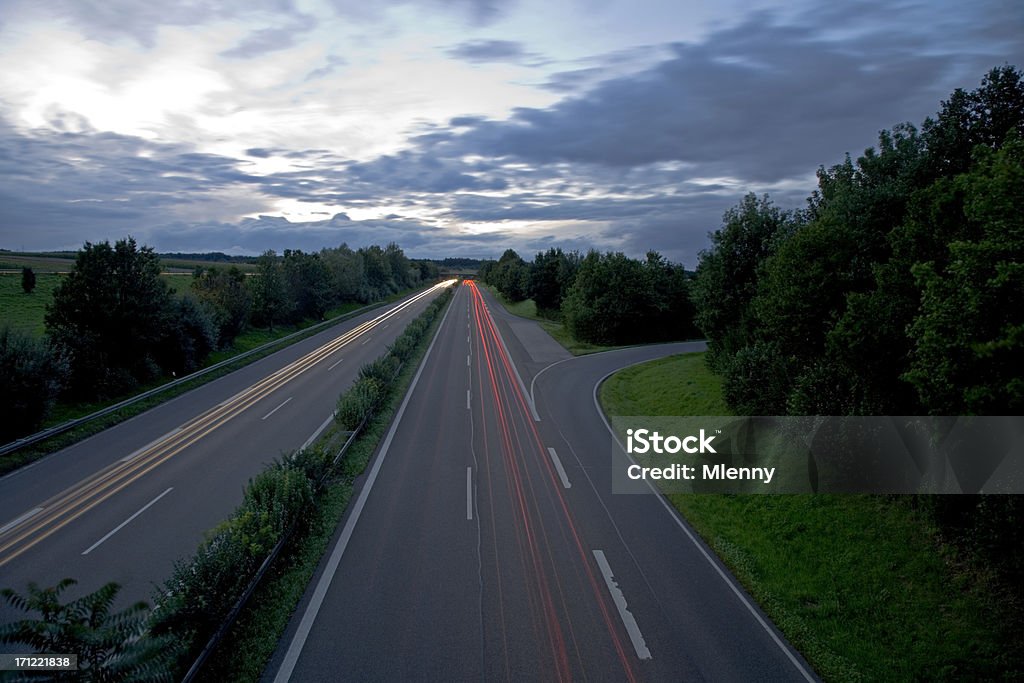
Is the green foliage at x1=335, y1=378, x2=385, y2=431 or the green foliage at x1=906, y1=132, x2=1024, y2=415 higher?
the green foliage at x1=906, y1=132, x2=1024, y2=415

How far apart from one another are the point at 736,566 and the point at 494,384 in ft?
74.4

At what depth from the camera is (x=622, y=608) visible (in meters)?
11.5

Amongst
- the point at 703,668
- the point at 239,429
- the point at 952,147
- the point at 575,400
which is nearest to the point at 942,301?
→ the point at 703,668

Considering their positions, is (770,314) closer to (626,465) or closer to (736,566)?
(626,465)

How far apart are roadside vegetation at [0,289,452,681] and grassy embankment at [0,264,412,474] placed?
1095cm

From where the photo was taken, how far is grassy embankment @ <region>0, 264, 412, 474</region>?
21797 mm

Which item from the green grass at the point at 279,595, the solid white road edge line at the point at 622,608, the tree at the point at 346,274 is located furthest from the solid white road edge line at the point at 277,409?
the tree at the point at 346,274

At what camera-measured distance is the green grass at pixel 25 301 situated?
43.8m

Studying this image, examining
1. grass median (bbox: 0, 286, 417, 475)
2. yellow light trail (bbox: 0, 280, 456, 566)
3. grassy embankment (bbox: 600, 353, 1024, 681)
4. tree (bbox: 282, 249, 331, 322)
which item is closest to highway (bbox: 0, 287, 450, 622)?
yellow light trail (bbox: 0, 280, 456, 566)

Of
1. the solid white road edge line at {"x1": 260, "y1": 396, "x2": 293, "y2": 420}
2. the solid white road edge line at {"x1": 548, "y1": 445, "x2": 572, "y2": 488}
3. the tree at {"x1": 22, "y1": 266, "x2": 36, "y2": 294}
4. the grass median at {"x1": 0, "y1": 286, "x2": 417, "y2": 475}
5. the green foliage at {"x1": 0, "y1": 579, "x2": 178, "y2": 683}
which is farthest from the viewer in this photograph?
the tree at {"x1": 22, "y1": 266, "x2": 36, "y2": 294}

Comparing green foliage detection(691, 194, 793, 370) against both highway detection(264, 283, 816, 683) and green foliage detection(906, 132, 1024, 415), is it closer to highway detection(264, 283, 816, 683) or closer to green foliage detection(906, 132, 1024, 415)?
highway detection(264, 283, 816, 683)

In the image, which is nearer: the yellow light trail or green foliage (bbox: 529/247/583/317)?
the yellow light trail

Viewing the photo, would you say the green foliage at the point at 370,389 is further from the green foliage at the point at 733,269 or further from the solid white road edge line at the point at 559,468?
the green foliage at the point at 733,269

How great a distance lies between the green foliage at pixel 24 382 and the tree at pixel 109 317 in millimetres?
4661
